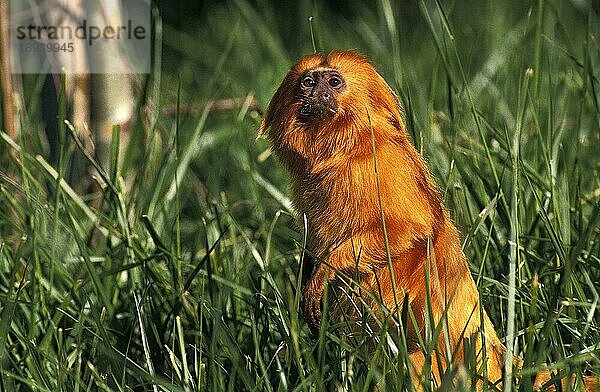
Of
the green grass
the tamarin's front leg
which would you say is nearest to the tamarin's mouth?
the tamarin's front leg

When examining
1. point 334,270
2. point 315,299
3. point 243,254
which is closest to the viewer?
point 334,270

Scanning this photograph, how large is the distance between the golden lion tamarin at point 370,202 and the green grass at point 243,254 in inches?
4.4

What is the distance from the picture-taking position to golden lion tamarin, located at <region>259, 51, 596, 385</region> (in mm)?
2238

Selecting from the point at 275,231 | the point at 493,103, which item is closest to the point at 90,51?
the point at 275,231

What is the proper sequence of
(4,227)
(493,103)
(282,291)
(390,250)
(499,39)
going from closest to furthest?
(390,250) → (282,291) → (4,227) → (493,103) → (499,39)

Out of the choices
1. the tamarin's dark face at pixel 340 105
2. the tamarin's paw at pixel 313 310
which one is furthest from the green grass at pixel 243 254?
the tamarin's dark face at pixel 340 105

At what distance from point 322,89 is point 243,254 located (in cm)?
A: 111

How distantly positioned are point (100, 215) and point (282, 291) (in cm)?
62

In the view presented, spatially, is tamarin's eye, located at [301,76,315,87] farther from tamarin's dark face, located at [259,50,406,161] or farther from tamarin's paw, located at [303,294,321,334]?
tamarin's paw, located at [303,294,321,334]

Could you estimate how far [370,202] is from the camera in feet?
7.44

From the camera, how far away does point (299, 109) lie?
93.0 inches

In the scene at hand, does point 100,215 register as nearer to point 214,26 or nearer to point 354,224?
point 354,224

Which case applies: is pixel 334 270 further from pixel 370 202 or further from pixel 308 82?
pixel 308 82

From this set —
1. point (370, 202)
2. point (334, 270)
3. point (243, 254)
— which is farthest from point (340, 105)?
point (243, 254)
